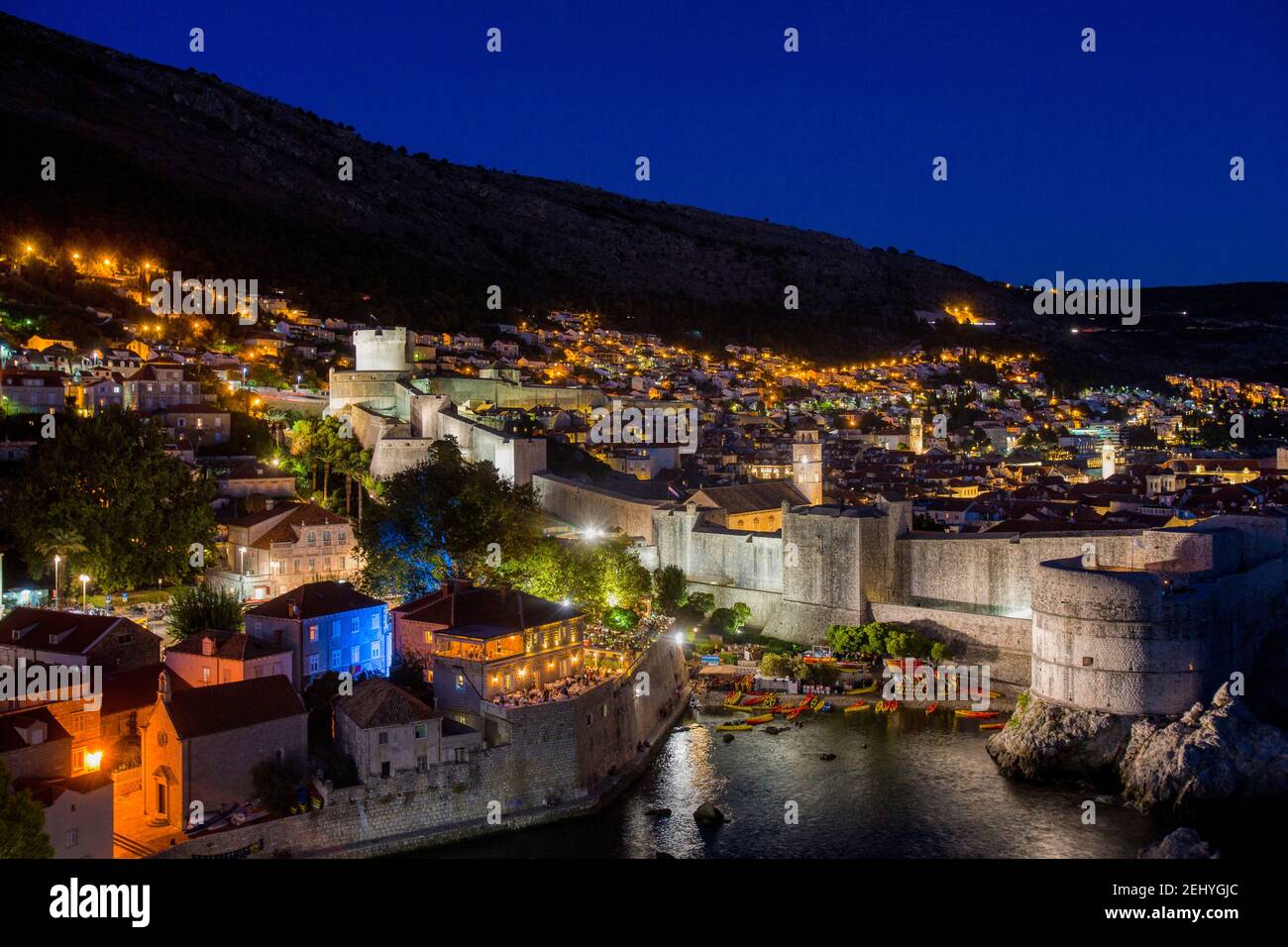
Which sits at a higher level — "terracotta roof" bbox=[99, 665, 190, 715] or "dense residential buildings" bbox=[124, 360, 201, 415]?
"dense residential buildings" bbox=[124, 360, 201, 415]

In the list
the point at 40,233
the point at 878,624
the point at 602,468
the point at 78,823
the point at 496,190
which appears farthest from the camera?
the point at 496,190

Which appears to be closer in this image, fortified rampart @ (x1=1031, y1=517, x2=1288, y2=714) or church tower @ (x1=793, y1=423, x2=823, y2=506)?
fortified rampart @ (x1=1031, y1=517, x2=1288, y2=714)

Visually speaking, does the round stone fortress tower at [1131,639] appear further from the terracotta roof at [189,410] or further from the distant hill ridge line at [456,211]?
the distant hill ridge line at [456,211]

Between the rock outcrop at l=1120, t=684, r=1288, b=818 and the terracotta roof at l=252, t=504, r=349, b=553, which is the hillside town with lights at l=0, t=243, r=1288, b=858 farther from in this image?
the rock outcrop at l=1120, t=684, r=1288, b=818

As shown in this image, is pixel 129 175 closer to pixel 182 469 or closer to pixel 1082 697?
pixel 182 469

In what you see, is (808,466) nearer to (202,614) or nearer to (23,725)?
(202,614)

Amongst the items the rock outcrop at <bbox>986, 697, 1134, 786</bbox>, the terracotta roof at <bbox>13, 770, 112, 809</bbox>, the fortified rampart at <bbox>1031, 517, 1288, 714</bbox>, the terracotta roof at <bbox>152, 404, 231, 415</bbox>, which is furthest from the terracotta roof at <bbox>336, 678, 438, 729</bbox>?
the terracotta roof at <bbox>152, 404, 231, 415</bbox>

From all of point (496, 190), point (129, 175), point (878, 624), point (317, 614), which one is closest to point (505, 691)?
point (317, 614)
